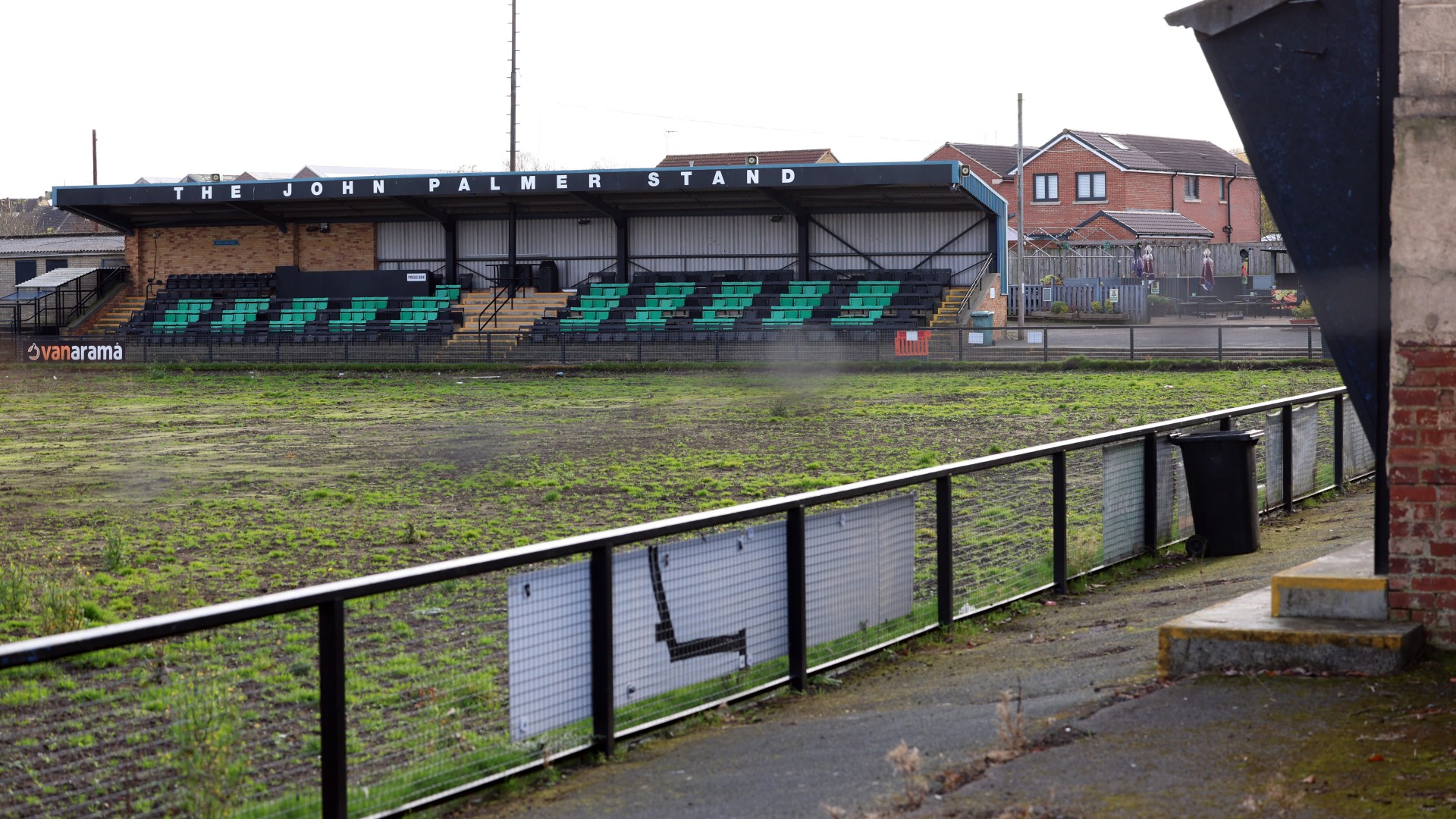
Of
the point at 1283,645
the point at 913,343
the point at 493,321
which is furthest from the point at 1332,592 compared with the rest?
the point at 493,321

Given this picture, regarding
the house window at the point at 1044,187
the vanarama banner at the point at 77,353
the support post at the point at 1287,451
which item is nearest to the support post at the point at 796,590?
the support post at the point at 1287,451

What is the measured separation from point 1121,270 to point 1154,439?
167ft

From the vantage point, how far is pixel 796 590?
761cm

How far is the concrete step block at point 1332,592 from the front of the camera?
6.99 metres

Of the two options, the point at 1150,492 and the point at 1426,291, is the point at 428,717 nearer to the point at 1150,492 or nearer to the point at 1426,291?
the point at 1426,291

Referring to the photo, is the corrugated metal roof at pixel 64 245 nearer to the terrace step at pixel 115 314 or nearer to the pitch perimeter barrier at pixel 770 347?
the terrace step at pixel 115 314

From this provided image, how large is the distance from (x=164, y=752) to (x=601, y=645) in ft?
5.77

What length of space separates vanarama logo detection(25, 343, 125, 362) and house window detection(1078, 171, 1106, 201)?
4733 cm

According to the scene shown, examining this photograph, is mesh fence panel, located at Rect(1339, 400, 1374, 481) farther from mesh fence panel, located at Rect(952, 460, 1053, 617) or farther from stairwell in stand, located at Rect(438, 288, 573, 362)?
stairwell in stand, located at Rect(438, 288, 573, 362)

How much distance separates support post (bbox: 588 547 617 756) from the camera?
645cm

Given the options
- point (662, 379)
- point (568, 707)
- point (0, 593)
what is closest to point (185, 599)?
point (0, 593)

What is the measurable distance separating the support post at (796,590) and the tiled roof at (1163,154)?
71.0 meters

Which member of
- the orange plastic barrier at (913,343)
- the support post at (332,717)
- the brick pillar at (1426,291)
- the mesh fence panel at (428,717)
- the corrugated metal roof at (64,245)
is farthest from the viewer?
the corrugated metal roof at (64,245)

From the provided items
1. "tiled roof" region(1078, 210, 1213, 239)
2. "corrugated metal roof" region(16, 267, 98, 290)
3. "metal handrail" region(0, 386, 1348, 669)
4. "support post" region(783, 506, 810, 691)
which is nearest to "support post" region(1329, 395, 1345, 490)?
"metal handrail" region(0, 386, 1348, 669)
